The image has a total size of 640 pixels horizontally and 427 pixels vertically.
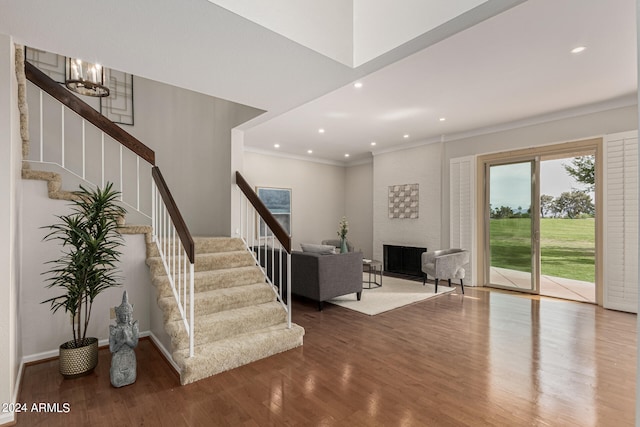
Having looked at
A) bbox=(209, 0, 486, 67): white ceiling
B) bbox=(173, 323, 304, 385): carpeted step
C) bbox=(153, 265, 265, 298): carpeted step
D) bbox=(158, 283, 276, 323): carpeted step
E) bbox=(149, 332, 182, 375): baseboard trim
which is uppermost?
bbox=(209, 0, 486, 67): white ceiling

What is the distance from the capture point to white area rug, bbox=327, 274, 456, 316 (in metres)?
4.52

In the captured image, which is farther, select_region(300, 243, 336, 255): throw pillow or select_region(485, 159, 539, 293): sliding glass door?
select_region(485, 159, 539, 293): sliding glass door

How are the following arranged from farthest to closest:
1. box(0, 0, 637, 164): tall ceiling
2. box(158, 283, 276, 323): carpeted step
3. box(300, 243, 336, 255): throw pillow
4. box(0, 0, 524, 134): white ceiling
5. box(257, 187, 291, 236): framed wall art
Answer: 1. box(257, 187, 291, 236): framed wall art
2. box(300, 243, 336, 255): throw pillow
3. box(158, 283, 276, 323): carpeted step
4. box(0, 0, 637, 164): tall ceiling
5. box(0, 0, 524, 134): white ceiling

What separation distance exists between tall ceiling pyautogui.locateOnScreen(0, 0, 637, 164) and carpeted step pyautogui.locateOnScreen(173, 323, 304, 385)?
2412 mm

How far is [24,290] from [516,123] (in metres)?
7.00

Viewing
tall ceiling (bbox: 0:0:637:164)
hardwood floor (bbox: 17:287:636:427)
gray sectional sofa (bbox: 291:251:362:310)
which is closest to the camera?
tall ceiling (bbox: 0:0:637:164)

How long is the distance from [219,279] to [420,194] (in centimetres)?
492

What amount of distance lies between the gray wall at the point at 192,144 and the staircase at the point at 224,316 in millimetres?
935

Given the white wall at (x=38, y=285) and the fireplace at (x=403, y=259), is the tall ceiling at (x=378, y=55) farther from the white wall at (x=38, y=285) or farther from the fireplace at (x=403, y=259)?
the fireplace at (x=403, y=259)

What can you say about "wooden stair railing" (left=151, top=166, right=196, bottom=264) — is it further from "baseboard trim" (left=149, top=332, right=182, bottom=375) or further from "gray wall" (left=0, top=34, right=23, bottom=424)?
"gray wall" (left=0, top=34, right=23, bottom=424)

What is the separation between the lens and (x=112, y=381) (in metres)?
2.38

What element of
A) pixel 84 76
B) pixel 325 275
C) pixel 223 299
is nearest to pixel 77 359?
pixel 223 299

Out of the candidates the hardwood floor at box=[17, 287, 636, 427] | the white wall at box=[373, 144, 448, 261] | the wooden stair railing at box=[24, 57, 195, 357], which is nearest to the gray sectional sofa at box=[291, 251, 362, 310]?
the hardwood floor at box=[17, 287, 636, 427]

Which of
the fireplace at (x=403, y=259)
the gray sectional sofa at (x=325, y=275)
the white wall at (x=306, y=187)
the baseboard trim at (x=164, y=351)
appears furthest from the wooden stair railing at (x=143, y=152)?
the fireplace at (x=403, y=259)
